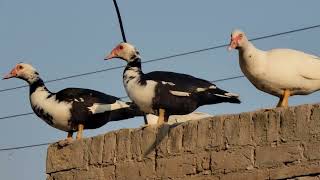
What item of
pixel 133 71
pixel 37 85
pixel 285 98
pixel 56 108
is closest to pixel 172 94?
pixel 133 71

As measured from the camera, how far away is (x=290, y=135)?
709 centimetres

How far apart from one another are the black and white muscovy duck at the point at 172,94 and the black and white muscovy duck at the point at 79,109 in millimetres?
682

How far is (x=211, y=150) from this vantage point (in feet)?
25.0

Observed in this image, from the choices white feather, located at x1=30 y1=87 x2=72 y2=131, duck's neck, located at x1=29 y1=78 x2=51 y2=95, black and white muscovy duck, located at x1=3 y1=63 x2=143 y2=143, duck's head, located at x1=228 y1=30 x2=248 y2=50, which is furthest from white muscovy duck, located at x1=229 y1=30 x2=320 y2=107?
duck's neck, located at x1=29 y1=78 x2=51 y2=95

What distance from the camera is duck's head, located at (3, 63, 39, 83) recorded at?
9.79 m

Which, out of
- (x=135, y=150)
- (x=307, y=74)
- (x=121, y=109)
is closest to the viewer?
(x=307, y=74)

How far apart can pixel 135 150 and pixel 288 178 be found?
1788 millimetres

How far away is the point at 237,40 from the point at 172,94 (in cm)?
86

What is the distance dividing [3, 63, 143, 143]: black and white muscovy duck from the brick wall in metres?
0.36

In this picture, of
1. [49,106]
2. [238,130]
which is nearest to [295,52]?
[238,130]

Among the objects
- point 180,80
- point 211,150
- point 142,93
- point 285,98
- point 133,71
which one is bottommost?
point 211,150

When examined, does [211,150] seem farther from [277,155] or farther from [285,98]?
[285,98]

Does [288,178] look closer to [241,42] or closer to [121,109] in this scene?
[241,42]

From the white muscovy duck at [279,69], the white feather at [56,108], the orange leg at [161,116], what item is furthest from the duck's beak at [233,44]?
the white feather at [56,108]
